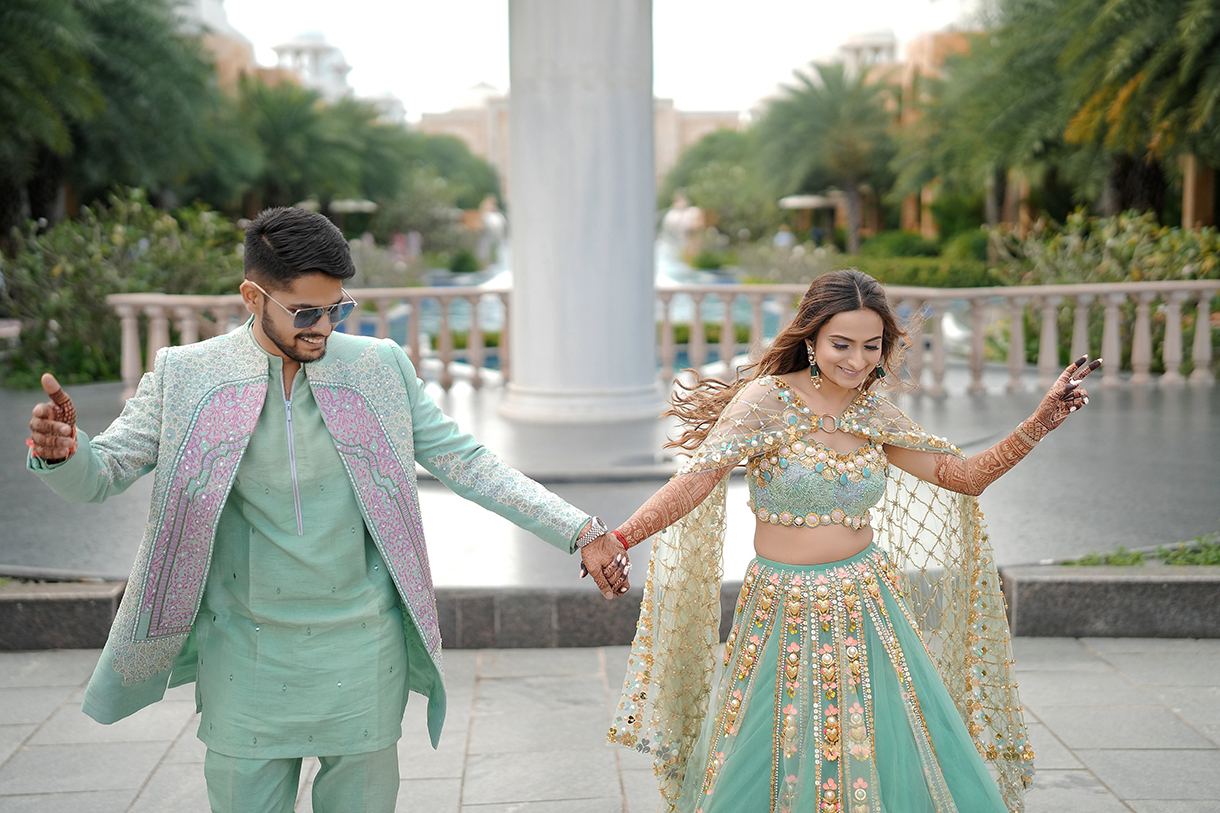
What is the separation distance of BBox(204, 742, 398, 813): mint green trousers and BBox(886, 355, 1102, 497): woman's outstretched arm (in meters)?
1.45

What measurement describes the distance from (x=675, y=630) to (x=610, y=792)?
72 centimetres

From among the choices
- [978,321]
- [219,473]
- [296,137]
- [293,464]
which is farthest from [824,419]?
[296,137]

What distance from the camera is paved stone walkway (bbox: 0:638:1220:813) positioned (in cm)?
363

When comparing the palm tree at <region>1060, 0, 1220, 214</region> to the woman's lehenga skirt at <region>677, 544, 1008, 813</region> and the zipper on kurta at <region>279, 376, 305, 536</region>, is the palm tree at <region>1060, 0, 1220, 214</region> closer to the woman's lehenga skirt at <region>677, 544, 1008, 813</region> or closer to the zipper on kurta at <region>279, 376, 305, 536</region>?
the woman's lehenga skirt at <region>677, 544, 1008, 813</region>

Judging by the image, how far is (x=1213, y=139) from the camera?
1345 cm

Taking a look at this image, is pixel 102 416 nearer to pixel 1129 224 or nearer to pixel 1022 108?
pixel 1129 224

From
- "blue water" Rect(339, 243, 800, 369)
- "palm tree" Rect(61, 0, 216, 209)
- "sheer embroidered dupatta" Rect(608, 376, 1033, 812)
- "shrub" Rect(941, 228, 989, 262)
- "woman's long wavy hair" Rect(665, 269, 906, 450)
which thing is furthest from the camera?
"shrub" Rect(941, 228, 989, 262)

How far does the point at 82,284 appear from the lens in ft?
38.9

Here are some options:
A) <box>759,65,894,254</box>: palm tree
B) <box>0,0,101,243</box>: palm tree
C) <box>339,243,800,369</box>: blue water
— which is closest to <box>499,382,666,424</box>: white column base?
<box>339,243,800,369</box>: blue water

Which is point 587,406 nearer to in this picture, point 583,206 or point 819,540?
point 583,206

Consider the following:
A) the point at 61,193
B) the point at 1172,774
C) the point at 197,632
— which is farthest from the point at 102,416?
the point at 61,193

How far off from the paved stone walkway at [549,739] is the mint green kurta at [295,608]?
110 cm

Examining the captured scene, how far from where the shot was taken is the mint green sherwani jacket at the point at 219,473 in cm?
253

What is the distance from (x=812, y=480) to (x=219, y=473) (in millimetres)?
1325
